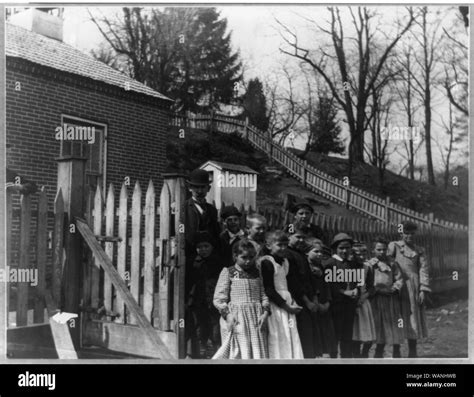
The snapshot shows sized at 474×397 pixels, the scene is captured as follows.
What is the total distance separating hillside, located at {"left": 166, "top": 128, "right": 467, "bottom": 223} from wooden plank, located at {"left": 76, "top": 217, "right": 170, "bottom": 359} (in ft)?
2.89

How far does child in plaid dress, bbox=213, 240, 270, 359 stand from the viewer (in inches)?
170

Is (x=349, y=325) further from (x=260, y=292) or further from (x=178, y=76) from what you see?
(x=178, y=76)

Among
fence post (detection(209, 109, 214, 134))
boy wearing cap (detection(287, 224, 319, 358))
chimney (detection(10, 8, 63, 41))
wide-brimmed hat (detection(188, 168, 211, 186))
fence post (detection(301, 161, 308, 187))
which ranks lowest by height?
boy wearing cap (detection(287, 224, 319, 358))

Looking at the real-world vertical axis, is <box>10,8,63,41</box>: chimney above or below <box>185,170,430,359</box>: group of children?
above

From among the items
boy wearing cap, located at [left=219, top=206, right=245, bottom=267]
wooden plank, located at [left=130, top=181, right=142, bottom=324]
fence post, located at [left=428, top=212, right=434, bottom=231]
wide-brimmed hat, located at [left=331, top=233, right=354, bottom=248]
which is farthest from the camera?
fence post, located at [left=428, top=212, right=434, bottom=231]

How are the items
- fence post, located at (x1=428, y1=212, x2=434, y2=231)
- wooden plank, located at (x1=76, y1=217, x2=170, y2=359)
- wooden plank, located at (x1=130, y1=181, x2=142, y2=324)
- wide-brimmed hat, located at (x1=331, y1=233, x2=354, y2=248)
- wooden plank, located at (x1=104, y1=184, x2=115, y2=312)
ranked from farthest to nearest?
fence post, located at (x1=428, y1=212, x2=434, y2=231)
wide-brimmed hat, located at (x1=331, y1=233, x2=354, y2=248)
wooden plank, located at (x1=104, y1=184, x2=115, y2=312)
wooden plank, located at (x1=130, y1=181, x2=142, y2=324)
wooden plank, located at (x1=76, y1=217, x2=170, y2=359)

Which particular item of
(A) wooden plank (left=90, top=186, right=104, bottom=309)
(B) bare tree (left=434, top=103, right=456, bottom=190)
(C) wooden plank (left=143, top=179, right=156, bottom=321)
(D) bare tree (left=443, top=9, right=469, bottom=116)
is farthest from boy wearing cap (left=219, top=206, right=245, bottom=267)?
(D) bare tree (left=443, top=9, right=469, bottom=116)

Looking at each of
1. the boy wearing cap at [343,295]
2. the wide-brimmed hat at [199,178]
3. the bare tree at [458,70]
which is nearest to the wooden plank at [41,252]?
the wide-brimmed hat at [199,178]

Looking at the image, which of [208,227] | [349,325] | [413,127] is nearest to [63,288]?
[208,227]

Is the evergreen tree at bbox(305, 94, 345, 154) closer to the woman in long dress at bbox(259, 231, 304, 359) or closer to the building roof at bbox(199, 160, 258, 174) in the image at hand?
the building roof at bbox(199, 160, 258, 174)

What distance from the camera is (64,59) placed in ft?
15.5

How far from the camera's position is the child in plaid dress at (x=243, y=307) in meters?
4.31
